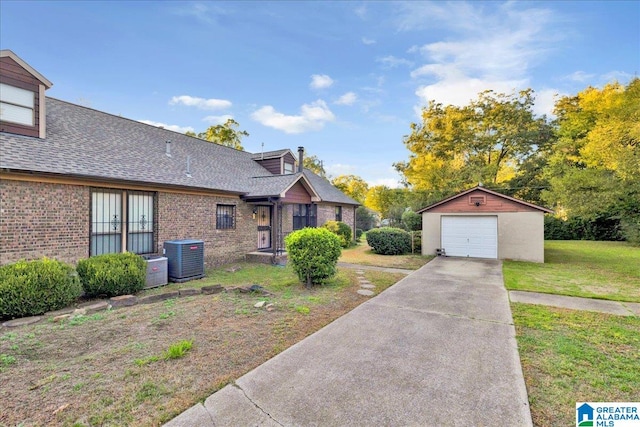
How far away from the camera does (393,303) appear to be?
648 cm

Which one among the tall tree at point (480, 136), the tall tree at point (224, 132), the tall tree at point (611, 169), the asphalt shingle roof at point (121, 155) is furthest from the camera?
the tall tree at point (224, 132)

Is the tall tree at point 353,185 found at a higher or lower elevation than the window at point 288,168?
higher

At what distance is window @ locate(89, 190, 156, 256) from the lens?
27.3 feet

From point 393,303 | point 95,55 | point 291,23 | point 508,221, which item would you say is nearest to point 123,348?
point 393,303

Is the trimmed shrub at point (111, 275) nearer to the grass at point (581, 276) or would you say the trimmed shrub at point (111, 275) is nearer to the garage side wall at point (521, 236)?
the grass at point (581, 276)

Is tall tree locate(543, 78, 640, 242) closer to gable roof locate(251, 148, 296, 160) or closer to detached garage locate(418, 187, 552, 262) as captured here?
detached garage locate(418, 187, 552, 262)

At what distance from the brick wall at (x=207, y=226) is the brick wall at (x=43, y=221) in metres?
2.16

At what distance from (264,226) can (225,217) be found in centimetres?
258

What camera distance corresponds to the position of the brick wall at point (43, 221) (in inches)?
264

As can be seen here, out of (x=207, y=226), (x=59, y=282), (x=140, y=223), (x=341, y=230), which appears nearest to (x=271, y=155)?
(x=341, y=230)

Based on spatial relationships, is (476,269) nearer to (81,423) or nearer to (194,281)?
(194,281)

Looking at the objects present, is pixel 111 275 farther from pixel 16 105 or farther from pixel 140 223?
pixel 16 105

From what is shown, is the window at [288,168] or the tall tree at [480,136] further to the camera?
the tall tree at [480,136]

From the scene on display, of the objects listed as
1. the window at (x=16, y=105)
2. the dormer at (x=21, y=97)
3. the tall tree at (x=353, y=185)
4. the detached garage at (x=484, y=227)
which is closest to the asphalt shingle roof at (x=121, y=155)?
the dormer at (x=21, y=97)
